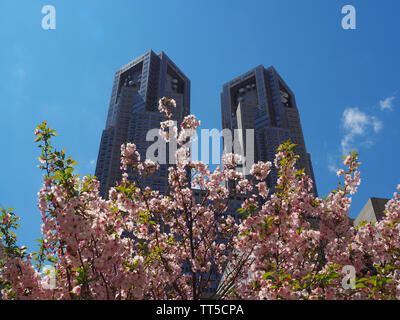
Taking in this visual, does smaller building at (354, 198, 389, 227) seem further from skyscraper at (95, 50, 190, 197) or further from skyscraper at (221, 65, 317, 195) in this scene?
skyscraper at (221, 65, 317, 195)

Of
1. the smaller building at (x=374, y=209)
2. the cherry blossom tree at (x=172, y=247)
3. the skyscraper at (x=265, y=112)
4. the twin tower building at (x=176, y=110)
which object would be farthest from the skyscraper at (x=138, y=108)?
the cherry blossom tree at (x=172, y=247)

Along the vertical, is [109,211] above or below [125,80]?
below

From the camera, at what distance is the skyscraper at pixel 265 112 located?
10688 cm

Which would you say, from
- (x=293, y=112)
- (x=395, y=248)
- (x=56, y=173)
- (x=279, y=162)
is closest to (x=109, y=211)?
(x=56, y=173)

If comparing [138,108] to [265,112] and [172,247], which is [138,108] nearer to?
[265,112]

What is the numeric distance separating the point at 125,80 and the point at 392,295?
138 m

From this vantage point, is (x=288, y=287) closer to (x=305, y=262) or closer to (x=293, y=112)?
(x=305, y=262)

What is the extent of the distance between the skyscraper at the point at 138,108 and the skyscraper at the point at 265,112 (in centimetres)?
2377

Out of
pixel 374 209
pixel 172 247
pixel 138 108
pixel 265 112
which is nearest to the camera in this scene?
pixel 172 247

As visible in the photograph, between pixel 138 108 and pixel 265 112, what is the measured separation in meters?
55.7

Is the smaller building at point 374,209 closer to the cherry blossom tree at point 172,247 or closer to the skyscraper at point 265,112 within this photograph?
the cherry blossom tree at point 172,247

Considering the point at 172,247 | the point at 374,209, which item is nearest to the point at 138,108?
the point at 374,209

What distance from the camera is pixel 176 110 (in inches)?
4409

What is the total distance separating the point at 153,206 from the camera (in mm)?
8344
